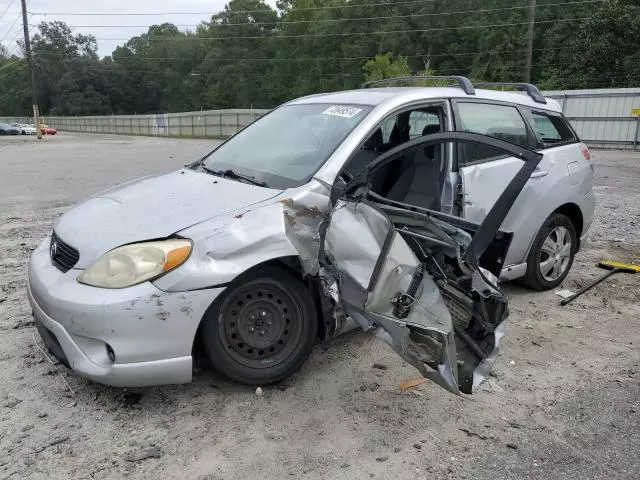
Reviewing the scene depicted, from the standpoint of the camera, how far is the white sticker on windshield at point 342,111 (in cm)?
380

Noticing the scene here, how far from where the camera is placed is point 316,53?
71625 millimetres

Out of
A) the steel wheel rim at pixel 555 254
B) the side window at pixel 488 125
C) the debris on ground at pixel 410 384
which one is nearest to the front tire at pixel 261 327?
the debris on ground at pixel 410 384

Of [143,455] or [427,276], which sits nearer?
[143,455]

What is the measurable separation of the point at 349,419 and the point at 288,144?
76.6 inches

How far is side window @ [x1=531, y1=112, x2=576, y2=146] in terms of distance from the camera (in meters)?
4.82

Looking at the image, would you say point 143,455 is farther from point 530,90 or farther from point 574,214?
point 530,90

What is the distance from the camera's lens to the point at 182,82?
87312mm

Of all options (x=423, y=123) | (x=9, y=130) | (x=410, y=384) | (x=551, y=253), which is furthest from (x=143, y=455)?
(x=9, y=130)

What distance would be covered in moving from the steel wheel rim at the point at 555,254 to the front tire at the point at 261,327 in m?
2.45

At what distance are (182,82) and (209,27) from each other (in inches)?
397

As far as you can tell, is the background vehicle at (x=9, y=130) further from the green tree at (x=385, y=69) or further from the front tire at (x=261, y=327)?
the front tire at (x=261, y=327)

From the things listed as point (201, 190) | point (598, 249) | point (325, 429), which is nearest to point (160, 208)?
point (201, 190)

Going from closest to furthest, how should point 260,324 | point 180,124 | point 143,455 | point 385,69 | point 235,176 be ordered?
point 143,455, point 260,324, point 235,176, point 385,69, point 180,124

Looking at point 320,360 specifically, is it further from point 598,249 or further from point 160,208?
point 598,249
